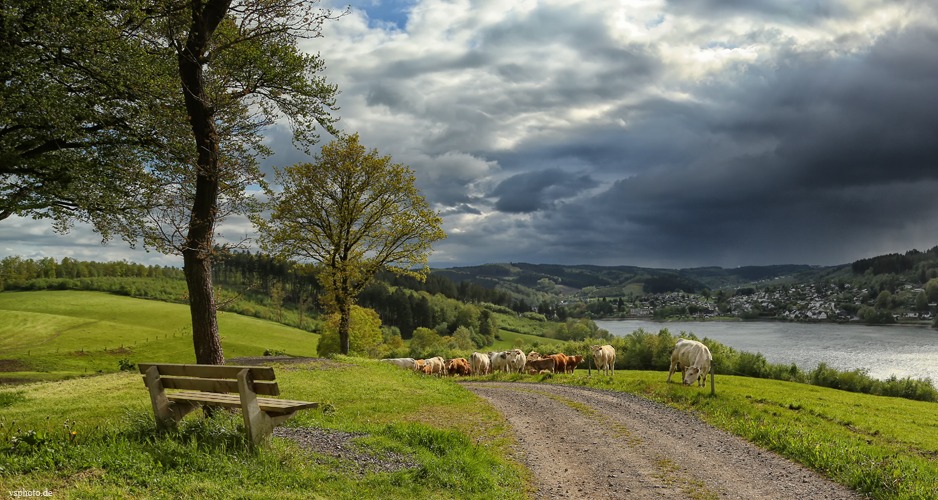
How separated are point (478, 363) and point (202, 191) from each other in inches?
1216

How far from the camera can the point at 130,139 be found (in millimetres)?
14180

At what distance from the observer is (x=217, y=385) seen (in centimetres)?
722

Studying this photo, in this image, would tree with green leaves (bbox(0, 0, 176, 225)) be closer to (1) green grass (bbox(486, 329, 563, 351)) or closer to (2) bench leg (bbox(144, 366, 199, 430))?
(2) bench leg (bbox(144, 366, 199, 430))

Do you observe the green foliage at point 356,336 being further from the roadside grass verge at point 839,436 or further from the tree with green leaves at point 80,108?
the tree with green leaves at point 80,108

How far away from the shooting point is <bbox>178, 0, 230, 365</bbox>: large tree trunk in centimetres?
1004

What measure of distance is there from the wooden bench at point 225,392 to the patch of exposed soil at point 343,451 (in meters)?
1.01

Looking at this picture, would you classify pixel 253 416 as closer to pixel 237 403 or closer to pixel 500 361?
pixel 237 403

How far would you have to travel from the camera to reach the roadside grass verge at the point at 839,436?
9188 millimetres

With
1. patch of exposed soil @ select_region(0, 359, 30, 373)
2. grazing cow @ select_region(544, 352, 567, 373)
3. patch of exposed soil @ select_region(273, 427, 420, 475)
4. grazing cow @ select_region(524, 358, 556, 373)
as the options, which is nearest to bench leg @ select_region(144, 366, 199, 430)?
patch of exposed soil @ select_region(273, 427, 420, 475)

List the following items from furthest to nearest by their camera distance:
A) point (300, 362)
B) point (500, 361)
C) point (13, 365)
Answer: point (13, 365)
point (500, 361)
point (300, 362)

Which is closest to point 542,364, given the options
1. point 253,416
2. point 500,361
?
point 500,361

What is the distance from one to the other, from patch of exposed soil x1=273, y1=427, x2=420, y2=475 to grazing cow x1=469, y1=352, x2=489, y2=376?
29.6 metres

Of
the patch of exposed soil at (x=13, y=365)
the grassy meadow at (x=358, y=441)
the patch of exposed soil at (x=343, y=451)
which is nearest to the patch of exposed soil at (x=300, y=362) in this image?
the grassy meadow at (x=358, y=441)

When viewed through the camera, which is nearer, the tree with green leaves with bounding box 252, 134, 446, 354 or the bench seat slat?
the bench seat slat
